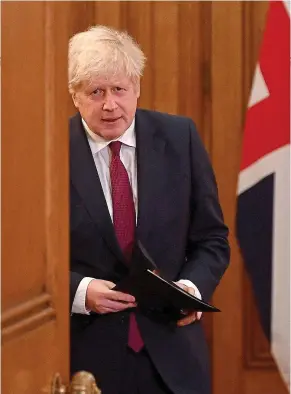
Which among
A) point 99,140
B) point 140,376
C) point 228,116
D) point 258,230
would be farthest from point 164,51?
point 140,376

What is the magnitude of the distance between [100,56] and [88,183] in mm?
304

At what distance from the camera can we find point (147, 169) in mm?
1986

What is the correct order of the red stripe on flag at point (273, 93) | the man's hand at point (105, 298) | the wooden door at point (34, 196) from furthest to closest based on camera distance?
the red stripe on flag at point (273, 93) < the man's hand at point (105, 298) < the wooden door at point (34, 196)

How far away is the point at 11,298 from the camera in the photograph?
99 cm

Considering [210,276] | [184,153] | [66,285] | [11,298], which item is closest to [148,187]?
[184,153]

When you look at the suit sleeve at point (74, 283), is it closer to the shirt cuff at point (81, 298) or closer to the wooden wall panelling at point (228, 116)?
the shirt cuff at point (81, 298)

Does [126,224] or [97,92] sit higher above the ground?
[97,92]

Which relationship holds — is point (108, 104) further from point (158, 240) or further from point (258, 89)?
point (258, 89)

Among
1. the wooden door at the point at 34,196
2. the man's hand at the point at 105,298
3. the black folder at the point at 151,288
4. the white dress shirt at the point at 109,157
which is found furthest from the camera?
the white dress shirt at the point at 109,157

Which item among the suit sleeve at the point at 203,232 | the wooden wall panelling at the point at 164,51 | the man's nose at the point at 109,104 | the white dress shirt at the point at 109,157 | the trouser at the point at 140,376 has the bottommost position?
the trouser at the point at 140,376

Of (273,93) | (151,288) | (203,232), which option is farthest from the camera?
(273,93)

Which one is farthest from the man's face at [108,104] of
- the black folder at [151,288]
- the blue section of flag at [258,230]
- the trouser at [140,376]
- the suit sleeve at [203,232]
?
the blue section of flag at [258,230]

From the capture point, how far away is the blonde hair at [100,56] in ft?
6.23

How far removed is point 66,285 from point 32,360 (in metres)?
0.13
